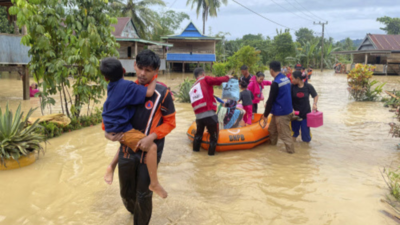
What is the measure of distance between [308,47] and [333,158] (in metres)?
39.5

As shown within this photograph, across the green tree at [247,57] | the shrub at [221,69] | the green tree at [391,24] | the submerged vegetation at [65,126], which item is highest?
the green tree at [391,24]

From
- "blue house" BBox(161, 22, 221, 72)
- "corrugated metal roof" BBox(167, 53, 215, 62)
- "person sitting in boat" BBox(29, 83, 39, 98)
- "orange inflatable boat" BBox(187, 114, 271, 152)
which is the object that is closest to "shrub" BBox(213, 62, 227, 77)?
"person sitting in boat" BBox(29, 83, 39, 98)

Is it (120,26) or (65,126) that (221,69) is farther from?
(65,126)

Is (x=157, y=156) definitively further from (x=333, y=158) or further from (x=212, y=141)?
(x=333, y=158)

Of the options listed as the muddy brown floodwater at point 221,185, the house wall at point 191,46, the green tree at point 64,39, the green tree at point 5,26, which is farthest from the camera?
the house wall at point 191,46

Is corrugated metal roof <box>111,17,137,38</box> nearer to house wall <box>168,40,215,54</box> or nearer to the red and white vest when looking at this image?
house wall <box>168,40,215,54</box>

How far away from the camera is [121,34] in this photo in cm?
2742

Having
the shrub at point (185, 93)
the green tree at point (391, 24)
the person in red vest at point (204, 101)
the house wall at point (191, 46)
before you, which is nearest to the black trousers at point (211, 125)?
the person in red vest at point (204, 101)

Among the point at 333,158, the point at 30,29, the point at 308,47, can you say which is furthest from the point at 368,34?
the point at 30,29

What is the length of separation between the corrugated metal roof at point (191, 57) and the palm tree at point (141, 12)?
6.65m

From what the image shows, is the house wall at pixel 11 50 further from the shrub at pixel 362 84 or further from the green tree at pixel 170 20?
the green tree at pixel 170 20

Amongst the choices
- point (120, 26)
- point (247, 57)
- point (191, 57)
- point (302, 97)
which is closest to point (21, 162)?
point (302, 97)

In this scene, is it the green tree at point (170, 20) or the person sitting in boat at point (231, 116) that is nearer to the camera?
the person sitting in boat at point (231, 116)

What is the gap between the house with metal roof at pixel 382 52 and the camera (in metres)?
32.0
